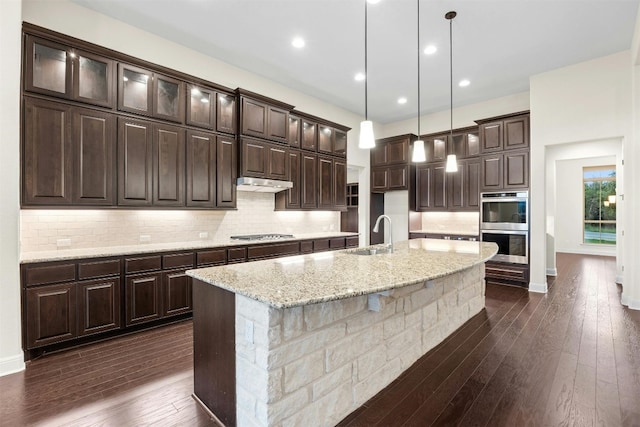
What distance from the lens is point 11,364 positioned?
245 cm

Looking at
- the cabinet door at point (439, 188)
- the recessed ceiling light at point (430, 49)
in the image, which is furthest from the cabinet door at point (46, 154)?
the cabinet door at point (439, 188)

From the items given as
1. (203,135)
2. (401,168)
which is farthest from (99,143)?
(401,168)

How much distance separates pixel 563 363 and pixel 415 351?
1.26 meters

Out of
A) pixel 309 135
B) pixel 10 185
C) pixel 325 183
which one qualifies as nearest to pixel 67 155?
pixel 10 185

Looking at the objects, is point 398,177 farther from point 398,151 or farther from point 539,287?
point 539,287


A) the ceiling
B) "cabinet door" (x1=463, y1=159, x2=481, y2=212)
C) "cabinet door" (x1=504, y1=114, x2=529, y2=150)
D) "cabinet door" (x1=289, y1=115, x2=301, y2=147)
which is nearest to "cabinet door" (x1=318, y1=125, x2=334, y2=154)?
"cabinet door" (x1=289, y1=115, x2=301, y2=147)

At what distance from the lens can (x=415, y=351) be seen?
Answer: 2.62 metres

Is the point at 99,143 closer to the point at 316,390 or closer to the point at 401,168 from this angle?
the point at 316,390

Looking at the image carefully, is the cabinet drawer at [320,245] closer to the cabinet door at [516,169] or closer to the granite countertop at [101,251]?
the granite countertop at [101,251]

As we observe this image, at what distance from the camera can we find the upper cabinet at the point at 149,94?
3.29 metres

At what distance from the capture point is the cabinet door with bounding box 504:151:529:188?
202 inches

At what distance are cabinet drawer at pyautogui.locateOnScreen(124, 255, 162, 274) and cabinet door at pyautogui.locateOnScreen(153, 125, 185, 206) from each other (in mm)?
643

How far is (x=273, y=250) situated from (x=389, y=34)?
10.6 feet

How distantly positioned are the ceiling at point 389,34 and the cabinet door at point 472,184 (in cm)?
141
